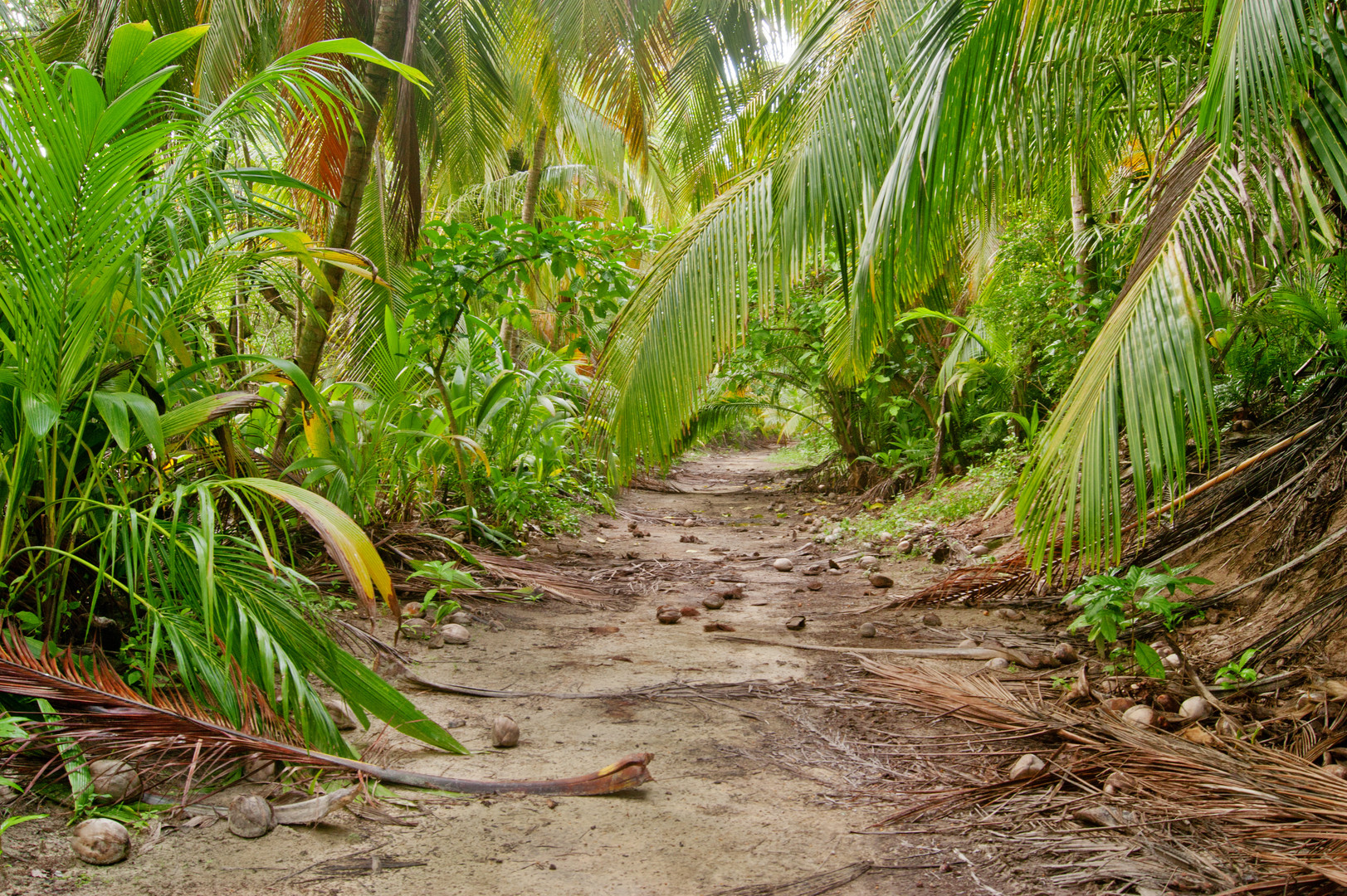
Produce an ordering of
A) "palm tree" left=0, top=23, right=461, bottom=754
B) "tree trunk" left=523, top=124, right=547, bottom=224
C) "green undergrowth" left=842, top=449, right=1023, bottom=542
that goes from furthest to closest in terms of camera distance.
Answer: "tree trunk" left=523, top=124, right=547, bottom=224, "green undergrowth" left=842, top=449, right=1023, bottom=542, "palm tree" left=0, top=23, right=461, bottom=754

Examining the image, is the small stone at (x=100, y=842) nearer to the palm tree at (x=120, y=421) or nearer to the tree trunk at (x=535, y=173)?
the palm tree at (x=120, y=421)

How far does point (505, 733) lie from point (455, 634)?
0.91 metres

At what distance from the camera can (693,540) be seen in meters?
5.59

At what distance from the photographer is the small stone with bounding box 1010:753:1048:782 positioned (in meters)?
1.64

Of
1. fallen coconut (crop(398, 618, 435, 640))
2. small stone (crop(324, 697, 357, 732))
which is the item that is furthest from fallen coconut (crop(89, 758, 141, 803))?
fallen coconut (crop(398, 618, 435, 640))

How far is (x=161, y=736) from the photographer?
1.50 meters

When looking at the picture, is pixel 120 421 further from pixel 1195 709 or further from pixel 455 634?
pixel 1195 709

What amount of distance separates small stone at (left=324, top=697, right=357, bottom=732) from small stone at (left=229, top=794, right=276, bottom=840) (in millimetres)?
434

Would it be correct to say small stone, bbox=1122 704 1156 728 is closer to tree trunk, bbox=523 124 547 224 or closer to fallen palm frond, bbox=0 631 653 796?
fallen palm frond, bbox=0 631 653 796

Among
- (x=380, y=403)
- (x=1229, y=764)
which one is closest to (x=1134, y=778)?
(x=1229, y=764)

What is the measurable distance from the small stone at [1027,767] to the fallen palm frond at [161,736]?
0.76 metres

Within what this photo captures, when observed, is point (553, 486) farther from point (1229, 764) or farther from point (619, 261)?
point (1229, 764)

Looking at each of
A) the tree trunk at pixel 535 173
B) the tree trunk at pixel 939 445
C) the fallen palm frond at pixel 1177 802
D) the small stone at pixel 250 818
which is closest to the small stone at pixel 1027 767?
the fallen palm frond at pixel 1177 802

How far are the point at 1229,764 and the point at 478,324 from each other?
11.5ft
